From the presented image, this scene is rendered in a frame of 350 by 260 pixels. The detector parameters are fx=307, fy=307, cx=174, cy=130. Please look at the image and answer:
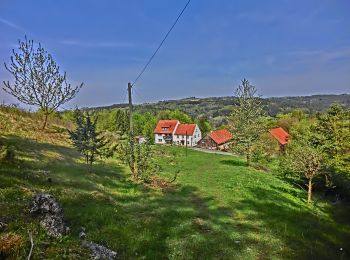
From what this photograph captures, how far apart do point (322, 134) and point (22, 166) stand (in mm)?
34386

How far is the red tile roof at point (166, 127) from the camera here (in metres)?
110

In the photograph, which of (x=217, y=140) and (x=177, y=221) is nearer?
(x=177, y=221)

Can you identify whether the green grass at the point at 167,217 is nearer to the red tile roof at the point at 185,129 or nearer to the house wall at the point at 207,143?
the house wall at the point at 207,143

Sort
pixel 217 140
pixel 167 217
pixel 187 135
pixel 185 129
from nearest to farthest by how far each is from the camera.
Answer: pixel 167 217 → pixel 217 140 → pixel 187 135 → pixel 185 129

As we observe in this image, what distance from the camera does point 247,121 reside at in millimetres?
41719

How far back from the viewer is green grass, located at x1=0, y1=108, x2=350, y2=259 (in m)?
11.9

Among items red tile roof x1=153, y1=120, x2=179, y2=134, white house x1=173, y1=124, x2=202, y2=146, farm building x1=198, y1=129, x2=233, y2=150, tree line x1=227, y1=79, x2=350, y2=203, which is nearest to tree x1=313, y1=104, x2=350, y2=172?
tree line x1=227, y1=79, x2=350, y2=203

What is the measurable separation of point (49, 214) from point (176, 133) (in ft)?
318

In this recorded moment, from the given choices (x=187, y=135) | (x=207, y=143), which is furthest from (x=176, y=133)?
(x=207, y=143)

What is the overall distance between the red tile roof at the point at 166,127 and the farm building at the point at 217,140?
15.6 meters

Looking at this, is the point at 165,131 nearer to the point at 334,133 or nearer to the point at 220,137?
the point at 220,137

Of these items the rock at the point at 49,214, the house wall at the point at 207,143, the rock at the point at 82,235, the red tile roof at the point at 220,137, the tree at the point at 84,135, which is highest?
the tree at the point at 84,135

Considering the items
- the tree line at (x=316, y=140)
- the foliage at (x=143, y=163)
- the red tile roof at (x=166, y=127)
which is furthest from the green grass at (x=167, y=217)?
the red tile roof at (x=166, y=127)

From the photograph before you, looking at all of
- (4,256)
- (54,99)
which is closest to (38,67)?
(54,99)
